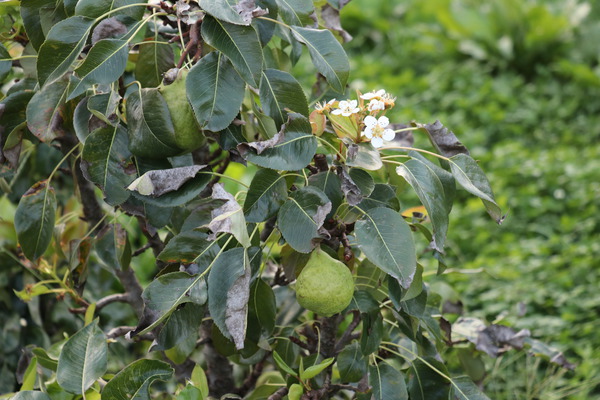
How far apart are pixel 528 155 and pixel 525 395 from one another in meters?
1.59

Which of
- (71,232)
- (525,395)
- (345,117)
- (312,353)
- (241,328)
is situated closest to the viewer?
(241,328)

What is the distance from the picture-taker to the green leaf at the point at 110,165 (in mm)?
1098

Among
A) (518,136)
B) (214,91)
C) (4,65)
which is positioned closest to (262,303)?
(214,91)

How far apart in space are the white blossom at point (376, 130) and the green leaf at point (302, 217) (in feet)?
0.37

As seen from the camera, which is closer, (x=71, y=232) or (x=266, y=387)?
(x=266, y=387)

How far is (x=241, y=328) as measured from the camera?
0.98 meters

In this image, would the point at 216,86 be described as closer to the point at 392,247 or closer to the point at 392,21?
the point at 392,247

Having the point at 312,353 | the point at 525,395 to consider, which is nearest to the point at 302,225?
the point at 312,353

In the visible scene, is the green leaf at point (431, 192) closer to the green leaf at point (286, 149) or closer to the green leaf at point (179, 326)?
the green leaf at point (286, 149)

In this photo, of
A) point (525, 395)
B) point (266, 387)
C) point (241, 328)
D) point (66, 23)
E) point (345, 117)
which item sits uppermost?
point (66, 23)

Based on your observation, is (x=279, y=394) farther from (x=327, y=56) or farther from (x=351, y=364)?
(x=327, y=56)

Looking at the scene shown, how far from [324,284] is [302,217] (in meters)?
0.11

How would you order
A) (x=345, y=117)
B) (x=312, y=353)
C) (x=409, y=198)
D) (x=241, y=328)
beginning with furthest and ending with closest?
(x=409, y=198)
(x=312, y=353)
(x=345, y=117)
(x=241, y=328)

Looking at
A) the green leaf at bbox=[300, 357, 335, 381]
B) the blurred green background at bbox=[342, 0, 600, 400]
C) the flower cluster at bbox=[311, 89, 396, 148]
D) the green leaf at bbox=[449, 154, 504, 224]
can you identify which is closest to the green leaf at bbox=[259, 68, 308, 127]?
the flower cluster at bbox=[311, 89, 396, 148]
